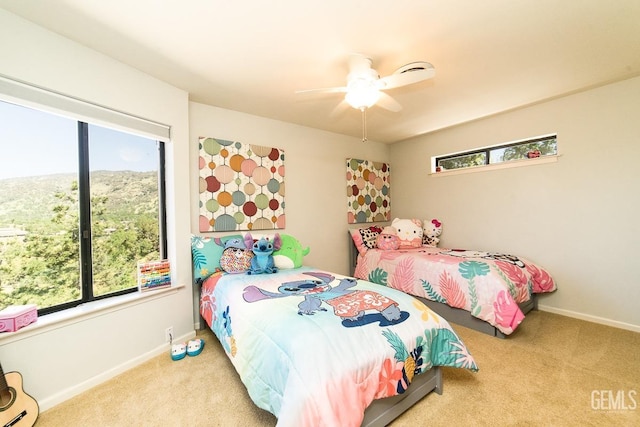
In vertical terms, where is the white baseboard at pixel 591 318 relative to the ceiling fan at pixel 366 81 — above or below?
below

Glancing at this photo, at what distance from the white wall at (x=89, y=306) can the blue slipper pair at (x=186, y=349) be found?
6.8 inches

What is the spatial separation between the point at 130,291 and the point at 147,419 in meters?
1.06

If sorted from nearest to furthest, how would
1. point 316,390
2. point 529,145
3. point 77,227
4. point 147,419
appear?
point 316,390 → point 147,419 → point 77,227 → point 529,145

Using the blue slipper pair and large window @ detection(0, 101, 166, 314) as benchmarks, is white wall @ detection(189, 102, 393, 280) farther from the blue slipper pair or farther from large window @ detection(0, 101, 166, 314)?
the blue slipper pair

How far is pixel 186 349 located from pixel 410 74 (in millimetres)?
2767

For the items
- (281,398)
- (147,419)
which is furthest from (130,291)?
(281,398)

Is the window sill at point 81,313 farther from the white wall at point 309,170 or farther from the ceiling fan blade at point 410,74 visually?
the ceiling fan blade at point 410,74

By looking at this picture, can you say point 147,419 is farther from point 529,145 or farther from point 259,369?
point 529,145

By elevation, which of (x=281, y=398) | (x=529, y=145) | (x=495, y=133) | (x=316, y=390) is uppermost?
(x=495, y=133)

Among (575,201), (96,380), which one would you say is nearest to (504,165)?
(575,201)

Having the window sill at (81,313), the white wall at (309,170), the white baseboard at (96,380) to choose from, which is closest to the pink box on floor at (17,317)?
the window sill at (81,313)

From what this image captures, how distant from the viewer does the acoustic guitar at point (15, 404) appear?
1313mm

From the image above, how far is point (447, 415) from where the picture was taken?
1.48 m

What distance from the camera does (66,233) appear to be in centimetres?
182
